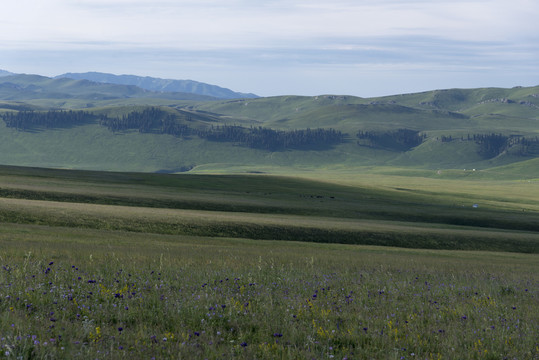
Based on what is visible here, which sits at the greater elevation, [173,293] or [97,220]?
[173,293]

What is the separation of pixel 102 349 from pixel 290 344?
3099 millimetres

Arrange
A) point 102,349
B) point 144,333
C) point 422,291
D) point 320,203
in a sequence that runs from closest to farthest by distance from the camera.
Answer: point 102,349
point 144,333
point 422,291
point 320,203

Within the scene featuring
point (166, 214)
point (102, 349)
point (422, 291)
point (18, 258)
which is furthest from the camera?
point (166, 214)

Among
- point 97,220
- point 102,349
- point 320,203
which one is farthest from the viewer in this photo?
point 320,203

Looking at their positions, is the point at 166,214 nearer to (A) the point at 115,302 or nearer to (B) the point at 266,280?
(B) the point at 266,280

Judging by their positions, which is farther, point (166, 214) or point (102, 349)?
point (166, 214)

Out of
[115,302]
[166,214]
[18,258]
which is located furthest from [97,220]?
Result: [115,302]

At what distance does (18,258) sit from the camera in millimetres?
17719

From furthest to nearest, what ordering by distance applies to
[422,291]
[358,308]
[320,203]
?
1. [320,203]
2. [422,291]
3. [358,308]

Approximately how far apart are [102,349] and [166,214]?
135ft

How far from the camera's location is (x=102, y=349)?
334 inches

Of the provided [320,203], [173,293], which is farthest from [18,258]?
[320,203]

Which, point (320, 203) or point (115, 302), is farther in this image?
point (320, 203)

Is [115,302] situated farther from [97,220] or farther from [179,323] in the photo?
[97,220]
